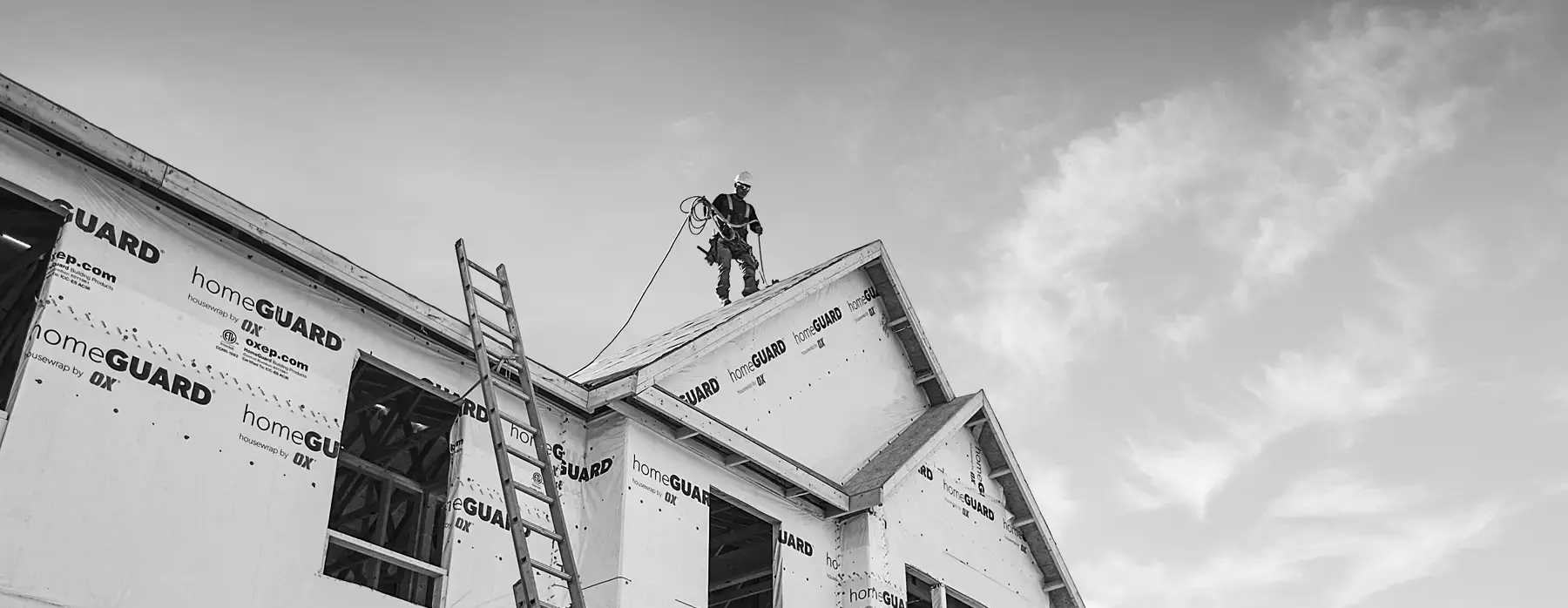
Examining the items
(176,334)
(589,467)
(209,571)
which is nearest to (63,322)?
Result: (176,334)

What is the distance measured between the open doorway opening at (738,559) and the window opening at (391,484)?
3.33 m

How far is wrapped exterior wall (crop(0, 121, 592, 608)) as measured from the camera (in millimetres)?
7523

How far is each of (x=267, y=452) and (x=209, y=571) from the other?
1.01 meters

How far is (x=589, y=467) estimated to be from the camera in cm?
1159

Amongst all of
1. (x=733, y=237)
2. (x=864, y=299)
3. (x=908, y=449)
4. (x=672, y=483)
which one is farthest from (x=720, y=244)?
(x=672, y=483)

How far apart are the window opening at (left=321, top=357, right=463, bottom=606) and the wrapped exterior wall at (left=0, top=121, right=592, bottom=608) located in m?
2.18

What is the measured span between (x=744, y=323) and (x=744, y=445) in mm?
1739

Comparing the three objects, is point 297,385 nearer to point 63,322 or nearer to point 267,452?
point 267,452

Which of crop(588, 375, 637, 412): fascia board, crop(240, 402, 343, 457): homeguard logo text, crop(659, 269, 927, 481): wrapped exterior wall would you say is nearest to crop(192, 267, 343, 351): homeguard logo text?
crop(240, 402, 343, 457): homeguard logo text

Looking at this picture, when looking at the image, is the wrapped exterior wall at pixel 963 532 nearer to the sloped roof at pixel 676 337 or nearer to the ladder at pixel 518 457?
the sloped roof at pixel 676 337

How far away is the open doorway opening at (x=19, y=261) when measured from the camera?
8062 mm

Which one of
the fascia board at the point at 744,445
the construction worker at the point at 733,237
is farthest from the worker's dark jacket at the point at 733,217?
the fascia board at the point at 744,445

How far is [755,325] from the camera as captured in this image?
45.9ft

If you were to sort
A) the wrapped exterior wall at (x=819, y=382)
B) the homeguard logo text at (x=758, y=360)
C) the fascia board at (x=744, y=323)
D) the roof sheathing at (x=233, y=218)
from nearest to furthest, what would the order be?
the roof sheathing at (x=233, y=218) → the fascia board at (x=744, y=323) → the wrapped exterior wall at (x=819, y=382) → the homeguard logo text at (x=758, y=360)
